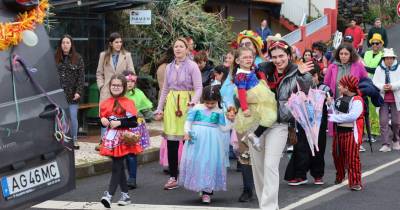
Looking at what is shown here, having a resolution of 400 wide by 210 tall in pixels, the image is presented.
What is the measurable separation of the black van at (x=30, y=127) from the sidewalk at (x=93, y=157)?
12.8 ft

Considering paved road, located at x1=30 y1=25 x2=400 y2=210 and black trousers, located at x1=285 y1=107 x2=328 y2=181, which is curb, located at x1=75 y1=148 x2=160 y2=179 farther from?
black trousers, located at x1=285 y1=107 x2=328 y2=181

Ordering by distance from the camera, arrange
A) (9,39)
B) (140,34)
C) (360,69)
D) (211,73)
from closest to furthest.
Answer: (9,39) < (360,69) < (211,73) < (140,34)

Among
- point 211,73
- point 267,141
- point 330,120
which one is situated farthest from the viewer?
point 211,73

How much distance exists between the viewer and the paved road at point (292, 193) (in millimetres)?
8711

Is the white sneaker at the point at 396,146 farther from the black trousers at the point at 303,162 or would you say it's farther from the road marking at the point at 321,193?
the black trousers at the point at 303,162

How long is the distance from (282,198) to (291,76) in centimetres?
181

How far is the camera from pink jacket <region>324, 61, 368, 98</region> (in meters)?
10.7

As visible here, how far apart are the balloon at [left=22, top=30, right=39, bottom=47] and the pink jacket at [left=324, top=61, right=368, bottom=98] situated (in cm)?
530

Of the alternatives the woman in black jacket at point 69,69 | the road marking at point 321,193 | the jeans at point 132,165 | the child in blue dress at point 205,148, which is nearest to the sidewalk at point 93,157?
the woman in black jacket at point 69,69

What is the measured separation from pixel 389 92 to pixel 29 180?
8264 millimetres

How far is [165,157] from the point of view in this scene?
10820mm

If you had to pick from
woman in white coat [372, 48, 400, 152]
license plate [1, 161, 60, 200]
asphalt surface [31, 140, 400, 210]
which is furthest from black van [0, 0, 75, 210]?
woman in white coat [372, 48, 400, 152]

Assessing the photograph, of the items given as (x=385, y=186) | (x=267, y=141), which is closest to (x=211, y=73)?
(x=385, y=186)

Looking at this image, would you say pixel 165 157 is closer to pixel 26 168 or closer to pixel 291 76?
pixel 291 76
